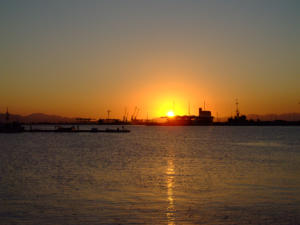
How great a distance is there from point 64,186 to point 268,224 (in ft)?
50.9

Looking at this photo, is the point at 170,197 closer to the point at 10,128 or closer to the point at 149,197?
the point at 149,197

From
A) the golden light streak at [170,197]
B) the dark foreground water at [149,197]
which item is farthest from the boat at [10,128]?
the golden light streak at [170,197]

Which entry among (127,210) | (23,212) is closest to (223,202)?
(127,210)

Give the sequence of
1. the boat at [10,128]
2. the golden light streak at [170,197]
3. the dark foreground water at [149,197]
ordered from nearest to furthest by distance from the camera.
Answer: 1. the golden light streak at [170,197]
2. the dark foreground water at [149,197]
3. the boat at [10,128]

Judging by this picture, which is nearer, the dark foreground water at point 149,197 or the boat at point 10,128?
the dark foreground water at point 149,197

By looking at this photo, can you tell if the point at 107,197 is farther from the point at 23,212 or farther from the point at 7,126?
the point at 7,126

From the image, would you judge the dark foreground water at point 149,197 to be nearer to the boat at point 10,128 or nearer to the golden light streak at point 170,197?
the golden light streak at point 170,197

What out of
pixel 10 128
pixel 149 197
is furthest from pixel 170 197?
pixel 10 128

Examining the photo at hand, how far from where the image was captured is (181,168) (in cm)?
4012

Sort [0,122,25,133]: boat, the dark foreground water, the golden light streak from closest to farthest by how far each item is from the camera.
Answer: the golden light streak → the dark foreground water → [0,122,25,133]: boat

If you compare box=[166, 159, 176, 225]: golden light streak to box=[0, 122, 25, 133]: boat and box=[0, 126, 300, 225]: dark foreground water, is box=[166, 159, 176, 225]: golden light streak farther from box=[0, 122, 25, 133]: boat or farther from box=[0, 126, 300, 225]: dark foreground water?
box=[0, 122, 25, 133]: boat

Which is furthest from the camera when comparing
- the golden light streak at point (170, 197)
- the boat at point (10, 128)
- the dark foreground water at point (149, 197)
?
the boat at point (10, 128)

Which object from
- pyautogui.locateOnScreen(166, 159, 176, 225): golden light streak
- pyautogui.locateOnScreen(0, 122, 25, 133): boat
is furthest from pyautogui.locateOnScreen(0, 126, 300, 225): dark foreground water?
pyautogui.locateOnScreen(0, 122, 25, 133): boat

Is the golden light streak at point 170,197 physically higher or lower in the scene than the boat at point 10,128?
lower
